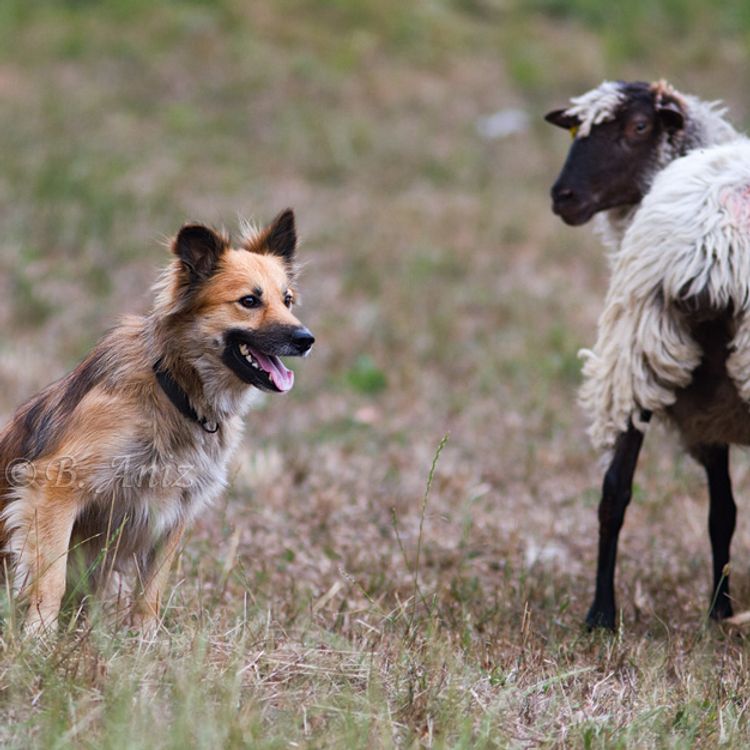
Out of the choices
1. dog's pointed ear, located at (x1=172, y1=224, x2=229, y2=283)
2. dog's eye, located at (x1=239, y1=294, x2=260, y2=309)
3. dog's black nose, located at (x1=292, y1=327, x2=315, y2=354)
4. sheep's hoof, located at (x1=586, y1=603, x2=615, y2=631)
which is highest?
dog's pointed ear, located at (x1=172, y1=224, x2=229, y2=283)

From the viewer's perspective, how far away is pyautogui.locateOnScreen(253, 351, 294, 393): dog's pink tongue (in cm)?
437

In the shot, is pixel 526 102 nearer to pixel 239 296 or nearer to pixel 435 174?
pixel 435 174

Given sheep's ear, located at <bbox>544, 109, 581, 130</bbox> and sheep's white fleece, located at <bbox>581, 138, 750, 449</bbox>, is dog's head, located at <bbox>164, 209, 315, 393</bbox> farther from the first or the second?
sheep's ear, located at <bbox>544, 109, 581, 130</bbox>

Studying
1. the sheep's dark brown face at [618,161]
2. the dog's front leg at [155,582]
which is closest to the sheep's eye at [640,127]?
the sheep's dark brown face at [618,161]

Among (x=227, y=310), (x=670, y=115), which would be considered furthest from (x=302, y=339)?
(x=670, y=115)

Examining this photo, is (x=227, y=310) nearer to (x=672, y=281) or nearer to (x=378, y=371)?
(x=672, y=281)

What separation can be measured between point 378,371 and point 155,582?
5.40 meters

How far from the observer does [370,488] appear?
7.09 meters

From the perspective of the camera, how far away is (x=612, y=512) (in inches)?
205

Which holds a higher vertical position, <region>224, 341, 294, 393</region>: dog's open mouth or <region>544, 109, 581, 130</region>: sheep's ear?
<region>544, 109, 581, 130</region>: sheep's ear

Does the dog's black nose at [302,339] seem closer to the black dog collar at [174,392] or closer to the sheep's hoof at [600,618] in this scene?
the black dog collar at [174,392]

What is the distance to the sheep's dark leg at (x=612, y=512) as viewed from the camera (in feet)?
16.8

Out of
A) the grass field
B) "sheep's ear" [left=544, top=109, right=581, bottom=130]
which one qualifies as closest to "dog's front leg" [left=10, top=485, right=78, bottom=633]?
the grass field

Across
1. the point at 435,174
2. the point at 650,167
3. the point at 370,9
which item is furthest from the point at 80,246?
the point at 370,9
